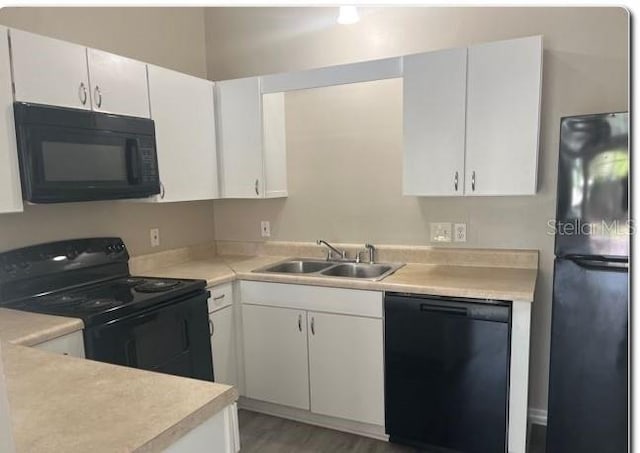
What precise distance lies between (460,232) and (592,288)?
84 cm

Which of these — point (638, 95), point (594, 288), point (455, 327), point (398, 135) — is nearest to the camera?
point (638, 95)

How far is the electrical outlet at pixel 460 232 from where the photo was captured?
262cm

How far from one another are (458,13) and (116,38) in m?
1.97

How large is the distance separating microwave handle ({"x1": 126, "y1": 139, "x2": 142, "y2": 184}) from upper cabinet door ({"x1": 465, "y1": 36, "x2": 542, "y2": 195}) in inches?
66.5

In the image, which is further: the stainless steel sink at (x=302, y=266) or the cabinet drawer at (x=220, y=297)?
the stainless steel sink at (x=302, y=266)

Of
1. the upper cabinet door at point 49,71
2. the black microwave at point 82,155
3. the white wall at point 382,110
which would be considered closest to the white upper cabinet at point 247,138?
the white wall at point 382,110

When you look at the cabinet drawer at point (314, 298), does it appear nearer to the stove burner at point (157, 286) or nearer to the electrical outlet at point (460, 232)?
A: the stove burner at point (157, 286)

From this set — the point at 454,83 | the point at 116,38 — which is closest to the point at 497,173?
the point at 454,83

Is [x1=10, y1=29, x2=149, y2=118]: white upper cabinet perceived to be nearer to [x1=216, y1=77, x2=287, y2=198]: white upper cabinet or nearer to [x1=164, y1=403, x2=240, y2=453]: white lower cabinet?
[x1=216, y1=77, x2=287, y2=198]: white upper cabinet

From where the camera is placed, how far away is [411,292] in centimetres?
216

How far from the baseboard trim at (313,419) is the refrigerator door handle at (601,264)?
1297 mm

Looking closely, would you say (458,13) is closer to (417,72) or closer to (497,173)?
(417,72)

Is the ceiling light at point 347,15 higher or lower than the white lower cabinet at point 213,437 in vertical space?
higher

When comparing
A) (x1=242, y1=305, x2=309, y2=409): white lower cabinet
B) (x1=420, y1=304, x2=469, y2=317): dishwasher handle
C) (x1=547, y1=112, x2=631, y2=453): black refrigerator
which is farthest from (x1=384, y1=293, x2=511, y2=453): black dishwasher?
(x1=242, y1=305, x2=309, y2=409): white lower cabinet
